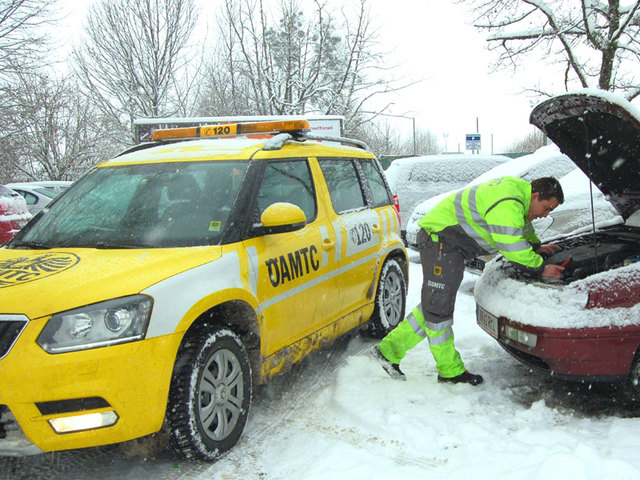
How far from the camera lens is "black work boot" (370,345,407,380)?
13.4ft

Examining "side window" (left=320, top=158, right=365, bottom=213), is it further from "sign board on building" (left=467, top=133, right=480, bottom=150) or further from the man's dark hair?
"sign board on building" (left=467, top=133, right=480, bottom=150)

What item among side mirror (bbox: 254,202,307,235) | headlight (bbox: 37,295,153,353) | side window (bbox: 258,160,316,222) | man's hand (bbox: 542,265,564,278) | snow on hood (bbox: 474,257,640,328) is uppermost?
side window (bbox: 258,160,316,222)

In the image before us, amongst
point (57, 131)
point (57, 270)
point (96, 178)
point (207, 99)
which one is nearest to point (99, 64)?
point (207, 99)

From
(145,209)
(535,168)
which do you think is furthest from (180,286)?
(535,168)

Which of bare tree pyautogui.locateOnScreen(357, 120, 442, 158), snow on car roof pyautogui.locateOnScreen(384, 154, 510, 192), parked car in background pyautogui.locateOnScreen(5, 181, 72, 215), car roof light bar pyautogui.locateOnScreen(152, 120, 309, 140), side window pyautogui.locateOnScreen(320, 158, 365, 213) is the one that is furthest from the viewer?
bare tree pyautogui.locateOnScreen(357, 120, 442, 158)

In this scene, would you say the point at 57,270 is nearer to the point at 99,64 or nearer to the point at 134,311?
the point at 134,311

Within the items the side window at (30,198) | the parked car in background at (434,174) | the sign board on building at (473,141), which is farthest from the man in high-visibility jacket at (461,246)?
the sign board on building at (473,141)

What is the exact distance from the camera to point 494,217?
3.67m

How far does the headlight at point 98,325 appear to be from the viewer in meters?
2.39

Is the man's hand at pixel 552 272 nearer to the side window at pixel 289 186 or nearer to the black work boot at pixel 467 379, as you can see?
the black work boot at pixel 467 379

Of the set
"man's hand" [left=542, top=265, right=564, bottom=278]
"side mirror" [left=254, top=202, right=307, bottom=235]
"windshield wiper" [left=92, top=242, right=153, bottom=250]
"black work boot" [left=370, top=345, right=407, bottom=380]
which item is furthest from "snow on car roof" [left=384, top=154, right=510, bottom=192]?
"windshield wiper" [left=92, top=242, right=153, bottom=250]

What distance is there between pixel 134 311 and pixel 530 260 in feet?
8.04

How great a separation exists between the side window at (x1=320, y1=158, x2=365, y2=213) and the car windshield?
1012mm

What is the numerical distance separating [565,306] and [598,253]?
1.15 meters
